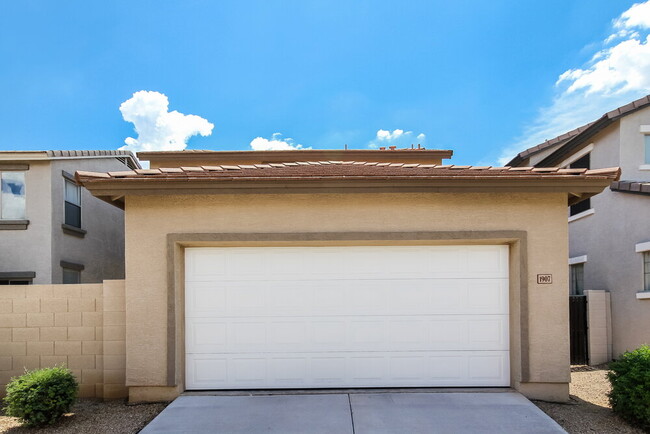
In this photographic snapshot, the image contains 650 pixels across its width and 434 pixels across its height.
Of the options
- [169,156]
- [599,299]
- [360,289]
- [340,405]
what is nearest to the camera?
[340,405]

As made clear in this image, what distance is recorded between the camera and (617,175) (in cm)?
581

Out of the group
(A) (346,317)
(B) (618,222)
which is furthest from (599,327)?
(A) (346,317)

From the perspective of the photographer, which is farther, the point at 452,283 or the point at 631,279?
the point at 631,279

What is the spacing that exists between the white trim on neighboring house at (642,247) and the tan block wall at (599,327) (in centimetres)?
119

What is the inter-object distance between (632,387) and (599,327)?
14.1 ft

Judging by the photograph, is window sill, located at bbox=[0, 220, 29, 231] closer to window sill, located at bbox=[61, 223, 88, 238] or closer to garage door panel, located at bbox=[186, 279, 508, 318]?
window sill, located at bbox=[61, 223, 88, 238]

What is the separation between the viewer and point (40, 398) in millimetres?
5109

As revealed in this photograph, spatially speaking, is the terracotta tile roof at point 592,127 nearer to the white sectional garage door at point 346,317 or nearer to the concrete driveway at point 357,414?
the white sectional garage door at point 346,317

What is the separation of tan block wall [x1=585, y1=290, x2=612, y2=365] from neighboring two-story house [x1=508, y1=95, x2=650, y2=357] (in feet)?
0.80

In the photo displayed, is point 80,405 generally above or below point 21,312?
below

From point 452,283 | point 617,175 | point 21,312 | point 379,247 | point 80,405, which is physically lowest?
point 80,405

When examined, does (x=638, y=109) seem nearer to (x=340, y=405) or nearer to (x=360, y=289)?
(x=360, y=289)

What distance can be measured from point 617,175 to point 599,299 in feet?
14.7

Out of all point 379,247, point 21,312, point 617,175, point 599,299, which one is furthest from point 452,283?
point 21,312
